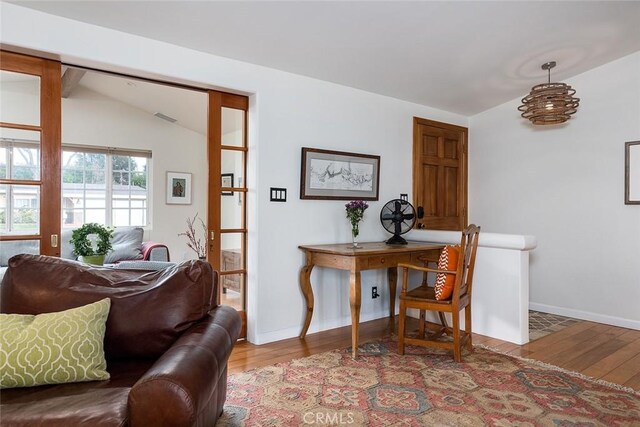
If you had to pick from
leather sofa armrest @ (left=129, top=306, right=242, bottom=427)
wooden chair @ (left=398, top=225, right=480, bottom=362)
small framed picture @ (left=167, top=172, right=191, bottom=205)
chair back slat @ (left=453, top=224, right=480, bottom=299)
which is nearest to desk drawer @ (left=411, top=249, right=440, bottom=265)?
wooden chair @ (left=398, top=225, right=480, bottom=362)

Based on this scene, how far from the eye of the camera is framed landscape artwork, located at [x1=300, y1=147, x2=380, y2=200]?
3.66 metres

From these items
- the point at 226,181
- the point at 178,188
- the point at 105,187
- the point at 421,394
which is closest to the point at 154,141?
the point at 178,188

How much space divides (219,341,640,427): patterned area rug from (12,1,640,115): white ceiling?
232cm

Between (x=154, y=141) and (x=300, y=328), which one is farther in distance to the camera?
(x=154, y=141)

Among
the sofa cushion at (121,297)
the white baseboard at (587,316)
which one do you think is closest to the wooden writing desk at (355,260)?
the sofa cushion at (121,297)

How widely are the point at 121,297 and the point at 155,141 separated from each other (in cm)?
488

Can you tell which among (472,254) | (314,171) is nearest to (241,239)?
(314,171)

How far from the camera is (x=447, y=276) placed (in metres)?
2.97

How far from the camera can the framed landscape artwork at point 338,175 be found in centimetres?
366

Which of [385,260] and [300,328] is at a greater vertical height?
[385,260]

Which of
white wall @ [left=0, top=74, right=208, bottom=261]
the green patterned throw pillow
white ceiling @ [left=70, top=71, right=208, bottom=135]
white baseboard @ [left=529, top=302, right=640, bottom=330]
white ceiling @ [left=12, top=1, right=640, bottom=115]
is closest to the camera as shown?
the green patterned throw pillow

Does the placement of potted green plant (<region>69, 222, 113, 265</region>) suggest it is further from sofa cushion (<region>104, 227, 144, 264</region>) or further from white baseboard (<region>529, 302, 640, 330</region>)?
white baseboard (<region>529, 302, 640, 330</region>)

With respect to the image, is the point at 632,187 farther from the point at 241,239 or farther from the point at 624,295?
the point at 241,239

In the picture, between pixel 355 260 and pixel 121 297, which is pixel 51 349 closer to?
pixel 121 297
